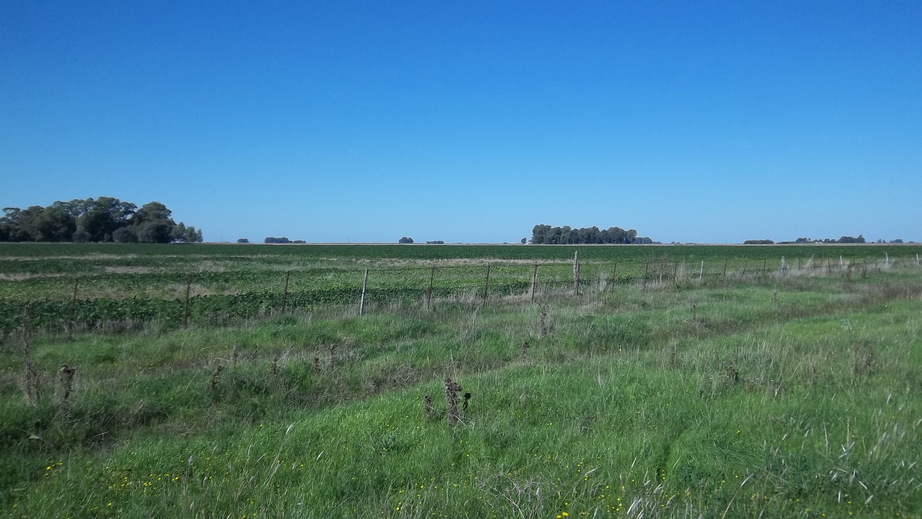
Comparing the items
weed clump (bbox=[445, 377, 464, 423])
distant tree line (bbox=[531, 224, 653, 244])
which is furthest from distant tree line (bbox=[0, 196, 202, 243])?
weed clump (bbox=[445, 377, 464, 423])

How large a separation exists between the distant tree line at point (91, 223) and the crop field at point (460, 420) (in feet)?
387

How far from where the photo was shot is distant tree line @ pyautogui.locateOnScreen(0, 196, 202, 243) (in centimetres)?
10912

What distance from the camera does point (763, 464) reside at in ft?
16.9

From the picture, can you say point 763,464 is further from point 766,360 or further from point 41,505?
point 41,505

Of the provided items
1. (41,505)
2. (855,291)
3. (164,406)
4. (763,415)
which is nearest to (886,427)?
(763,415)

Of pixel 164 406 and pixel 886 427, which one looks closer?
pixel 886 427

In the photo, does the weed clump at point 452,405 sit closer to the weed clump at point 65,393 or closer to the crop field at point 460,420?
the crop field at point 460,420

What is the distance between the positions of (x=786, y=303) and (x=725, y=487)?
54.0ft

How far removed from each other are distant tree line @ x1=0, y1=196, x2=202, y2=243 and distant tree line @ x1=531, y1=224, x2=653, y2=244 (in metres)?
109

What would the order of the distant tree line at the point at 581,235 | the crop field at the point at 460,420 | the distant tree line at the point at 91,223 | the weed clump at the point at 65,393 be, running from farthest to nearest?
the distant tree line at the point at 581,235
the distant tree line at the point at 91,223
the weed clump at the point at 65,393
the crop field at the point at 460,420

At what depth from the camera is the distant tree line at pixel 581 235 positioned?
180375 mm

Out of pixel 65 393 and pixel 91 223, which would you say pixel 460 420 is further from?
pixel 91 223

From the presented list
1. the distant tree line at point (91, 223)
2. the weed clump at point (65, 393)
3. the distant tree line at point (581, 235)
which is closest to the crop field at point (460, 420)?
the weed clump at point (65, 393)

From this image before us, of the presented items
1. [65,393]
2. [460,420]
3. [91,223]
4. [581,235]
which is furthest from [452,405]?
[581,235]
